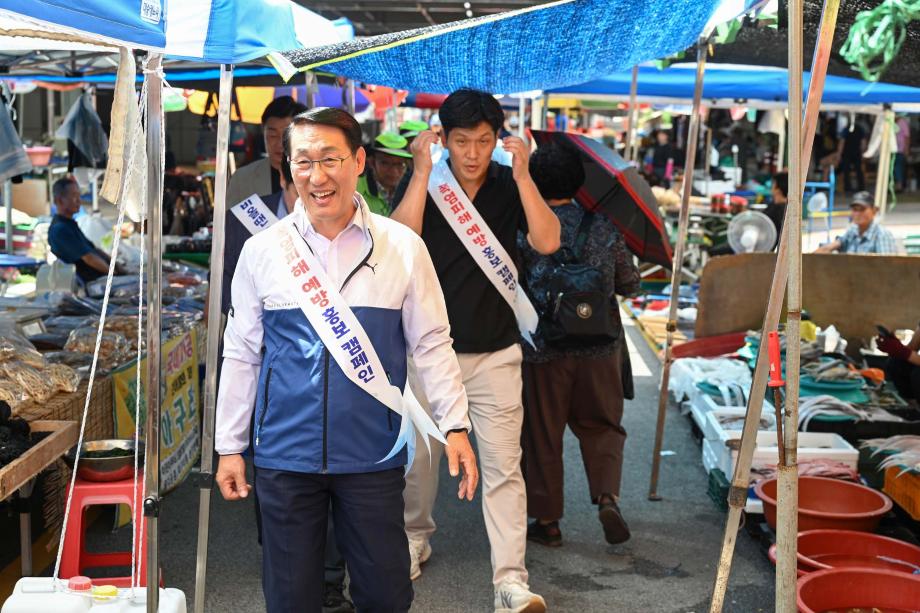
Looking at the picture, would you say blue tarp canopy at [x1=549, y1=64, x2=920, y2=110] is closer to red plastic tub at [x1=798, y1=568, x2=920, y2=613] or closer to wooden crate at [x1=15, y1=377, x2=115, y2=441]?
wooden crate at [x1=15, y1=377, x2=115, y2=441]

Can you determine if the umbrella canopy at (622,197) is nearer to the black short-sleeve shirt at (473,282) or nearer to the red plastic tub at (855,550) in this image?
the black short-sleeve shirt at (473,282)

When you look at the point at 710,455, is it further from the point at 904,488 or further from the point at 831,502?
the point at 904,488

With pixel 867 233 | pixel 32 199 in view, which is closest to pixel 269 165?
pixel 867 233

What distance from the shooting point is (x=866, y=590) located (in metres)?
4.11

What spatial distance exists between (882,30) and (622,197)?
5.30 feet

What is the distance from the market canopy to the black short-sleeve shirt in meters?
0.68

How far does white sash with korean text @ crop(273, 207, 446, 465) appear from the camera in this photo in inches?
127

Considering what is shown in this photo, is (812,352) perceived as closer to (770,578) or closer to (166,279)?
(770,578)

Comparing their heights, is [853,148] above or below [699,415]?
above

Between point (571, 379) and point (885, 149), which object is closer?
point (571, 379)

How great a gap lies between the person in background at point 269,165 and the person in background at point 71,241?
4.37 meters

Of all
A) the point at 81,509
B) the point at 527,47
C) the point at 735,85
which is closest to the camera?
the point at 81,509

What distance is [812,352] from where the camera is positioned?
7.74 metres

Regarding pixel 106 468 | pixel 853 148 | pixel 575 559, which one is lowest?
pixel 575 559
